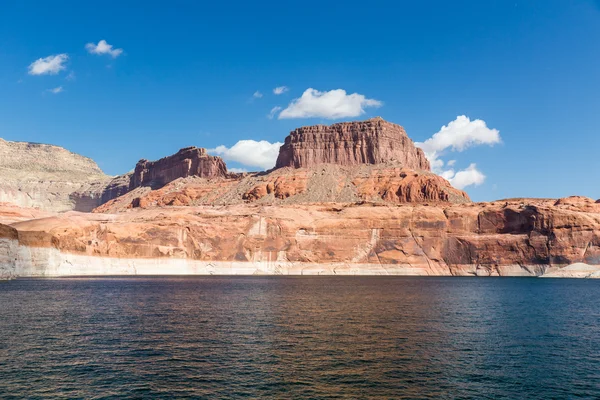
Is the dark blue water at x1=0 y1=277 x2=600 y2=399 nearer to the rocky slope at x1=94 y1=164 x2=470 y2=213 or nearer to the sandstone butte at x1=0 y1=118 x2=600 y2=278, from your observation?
the sandstone butte at x1=0 y1=118 x2=600 y2=278

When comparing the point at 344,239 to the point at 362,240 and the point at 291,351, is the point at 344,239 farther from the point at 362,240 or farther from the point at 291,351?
the point at 291,351

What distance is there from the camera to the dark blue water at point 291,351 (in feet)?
74.1

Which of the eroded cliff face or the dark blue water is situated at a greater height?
the eroded cliff face

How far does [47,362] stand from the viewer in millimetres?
25891

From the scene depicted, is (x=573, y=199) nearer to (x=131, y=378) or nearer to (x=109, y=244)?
(x=109, y=244)

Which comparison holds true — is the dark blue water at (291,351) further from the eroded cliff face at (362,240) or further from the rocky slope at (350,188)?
the rocky slope at (350,188)

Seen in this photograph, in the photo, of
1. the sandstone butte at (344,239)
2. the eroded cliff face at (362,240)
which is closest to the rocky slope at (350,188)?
the sandstone butte at (344,239)

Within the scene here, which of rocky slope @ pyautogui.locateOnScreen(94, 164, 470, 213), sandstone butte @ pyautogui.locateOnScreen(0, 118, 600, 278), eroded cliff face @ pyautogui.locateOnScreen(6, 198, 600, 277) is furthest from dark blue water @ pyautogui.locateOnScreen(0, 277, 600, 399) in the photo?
rocky slope @ pyautogui.locateOnScreen(94, 164, 470, 213)

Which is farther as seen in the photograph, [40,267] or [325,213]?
[325,213]

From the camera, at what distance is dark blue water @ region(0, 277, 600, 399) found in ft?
74.1

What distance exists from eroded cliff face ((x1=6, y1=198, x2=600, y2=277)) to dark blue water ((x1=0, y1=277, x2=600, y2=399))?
222 feet

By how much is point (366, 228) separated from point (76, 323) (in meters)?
99.6

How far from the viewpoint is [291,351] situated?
96.0ft

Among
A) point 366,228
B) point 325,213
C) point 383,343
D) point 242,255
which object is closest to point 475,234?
point 366,228
